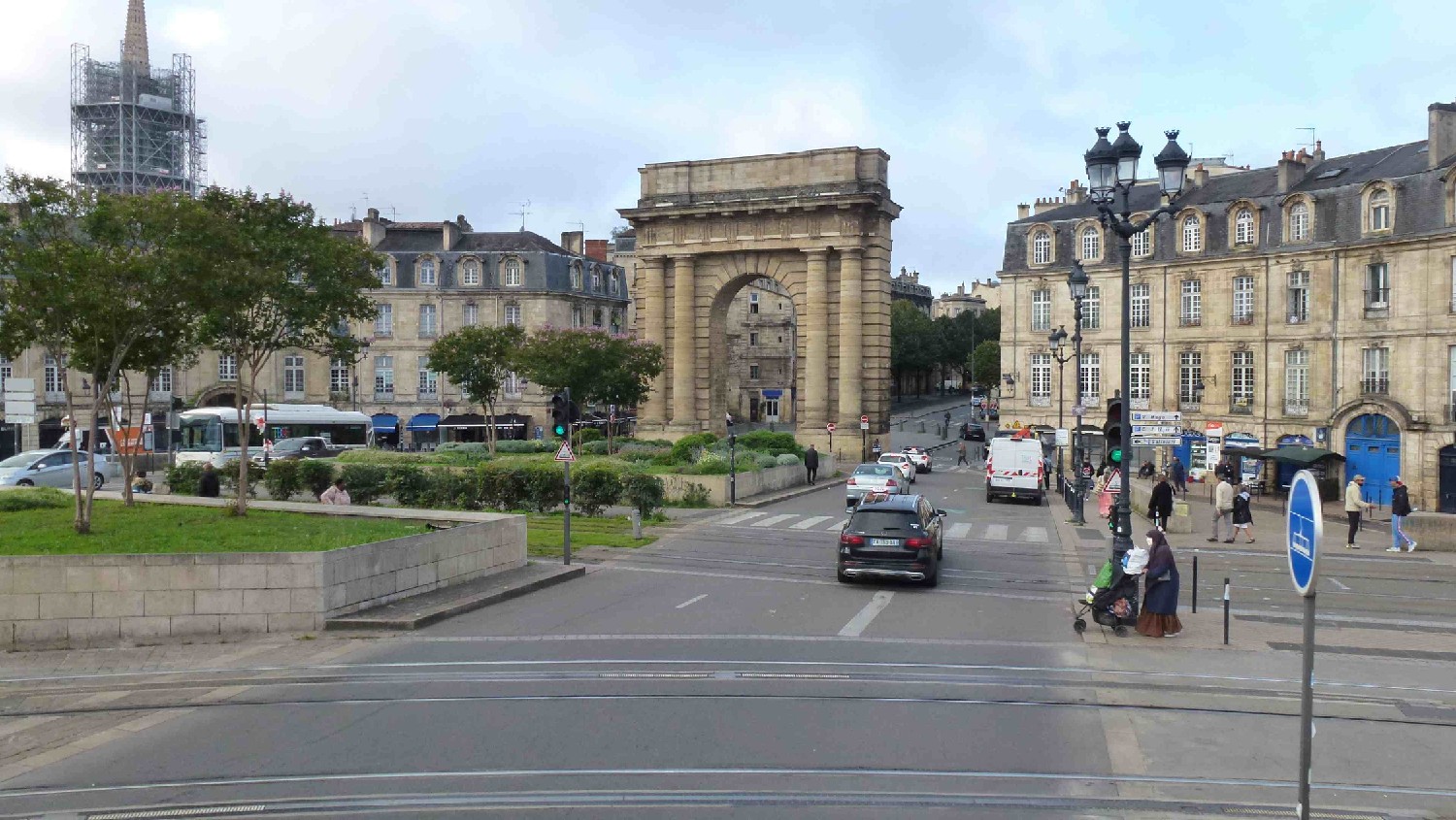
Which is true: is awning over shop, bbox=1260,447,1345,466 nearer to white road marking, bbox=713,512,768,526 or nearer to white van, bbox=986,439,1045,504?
white van, bbox=986,439,1045,504

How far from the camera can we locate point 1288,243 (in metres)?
48.1

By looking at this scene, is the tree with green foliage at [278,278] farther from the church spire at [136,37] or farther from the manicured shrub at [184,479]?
the church spire at [136,37]

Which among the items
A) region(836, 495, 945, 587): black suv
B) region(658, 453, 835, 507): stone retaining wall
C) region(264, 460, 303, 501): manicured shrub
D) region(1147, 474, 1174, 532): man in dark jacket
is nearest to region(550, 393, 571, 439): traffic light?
region(836, 495, 945, 587): black suv

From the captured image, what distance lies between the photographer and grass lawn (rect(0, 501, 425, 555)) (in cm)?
1619

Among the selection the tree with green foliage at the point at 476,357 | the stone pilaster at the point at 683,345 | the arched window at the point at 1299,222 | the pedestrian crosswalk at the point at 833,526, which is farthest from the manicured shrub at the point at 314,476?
the arched window at the point at 1299,222

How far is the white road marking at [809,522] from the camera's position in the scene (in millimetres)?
31453

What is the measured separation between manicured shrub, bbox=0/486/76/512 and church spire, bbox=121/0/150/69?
66.8 metres

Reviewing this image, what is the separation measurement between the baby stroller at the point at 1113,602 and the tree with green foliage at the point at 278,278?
13.9m

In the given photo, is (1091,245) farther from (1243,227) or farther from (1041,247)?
(1243,227)

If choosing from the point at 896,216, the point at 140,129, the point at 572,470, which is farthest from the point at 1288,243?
the point at 140,129

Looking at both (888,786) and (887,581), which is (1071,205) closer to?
(887,581)

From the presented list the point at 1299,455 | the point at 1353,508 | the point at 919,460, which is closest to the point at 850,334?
the point at 919,460

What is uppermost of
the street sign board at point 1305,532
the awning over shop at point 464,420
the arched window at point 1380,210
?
the arched window at point 1380,210

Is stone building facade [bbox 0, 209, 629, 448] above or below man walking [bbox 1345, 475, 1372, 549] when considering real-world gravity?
above
